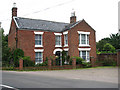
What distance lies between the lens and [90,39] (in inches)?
1275

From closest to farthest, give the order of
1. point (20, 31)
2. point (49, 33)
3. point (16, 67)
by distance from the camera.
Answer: point (16, 67) → point (20, 31) → point (49, 33)

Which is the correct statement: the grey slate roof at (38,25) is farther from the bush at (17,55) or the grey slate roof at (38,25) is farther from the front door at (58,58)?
the front door at (58,58)

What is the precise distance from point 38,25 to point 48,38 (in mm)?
2910

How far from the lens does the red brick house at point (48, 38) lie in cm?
2908

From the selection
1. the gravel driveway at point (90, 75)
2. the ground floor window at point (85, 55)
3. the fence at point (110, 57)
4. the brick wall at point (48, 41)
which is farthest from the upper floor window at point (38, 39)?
the fence at point (110, 57)

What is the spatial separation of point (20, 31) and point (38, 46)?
381 cm

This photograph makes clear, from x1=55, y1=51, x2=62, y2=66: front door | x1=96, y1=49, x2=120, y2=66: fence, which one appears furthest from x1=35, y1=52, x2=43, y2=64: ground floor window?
x1=96, y1=49, x2=120, y2=66: fence

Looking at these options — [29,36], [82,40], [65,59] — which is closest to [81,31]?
[82,40]

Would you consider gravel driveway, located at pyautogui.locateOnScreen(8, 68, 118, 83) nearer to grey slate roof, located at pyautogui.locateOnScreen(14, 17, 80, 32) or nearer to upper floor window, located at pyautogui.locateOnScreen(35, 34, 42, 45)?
upper floor window, located at pyautogui.locateOnScreen(35, 34, 42, 45)

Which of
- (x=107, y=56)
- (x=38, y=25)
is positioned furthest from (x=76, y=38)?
(x=38, y=25)

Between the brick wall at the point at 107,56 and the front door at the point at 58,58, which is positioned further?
the brick wall at the point at 107,56

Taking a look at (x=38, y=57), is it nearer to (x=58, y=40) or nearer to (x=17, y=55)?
(x=17, y=55)

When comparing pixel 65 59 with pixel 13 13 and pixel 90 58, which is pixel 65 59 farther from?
pixel 13 13

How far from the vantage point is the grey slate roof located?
29753 mm
